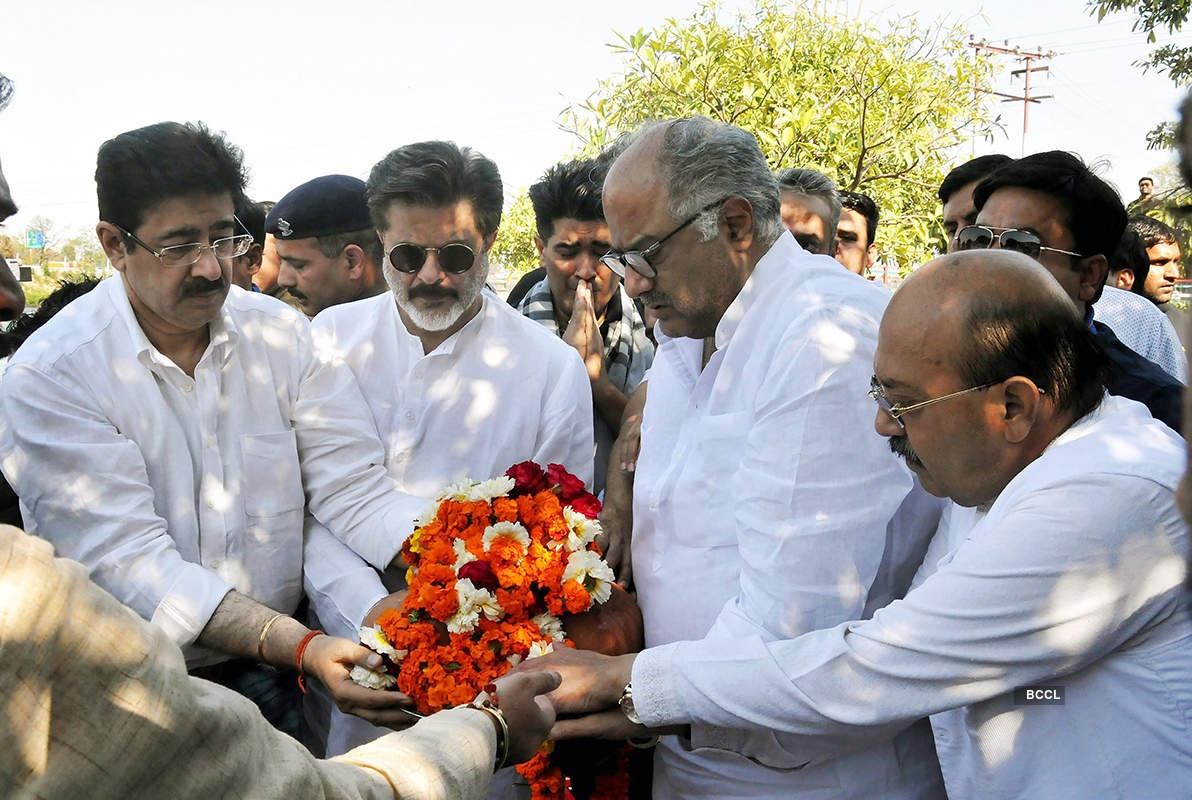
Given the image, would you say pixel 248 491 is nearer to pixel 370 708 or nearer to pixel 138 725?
pixel 370 708

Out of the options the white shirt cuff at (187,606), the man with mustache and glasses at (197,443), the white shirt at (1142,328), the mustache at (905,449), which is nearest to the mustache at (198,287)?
the man with mustache and glasses at (197,443)

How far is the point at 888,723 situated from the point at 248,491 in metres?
2.32

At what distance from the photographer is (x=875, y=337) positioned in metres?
2.86

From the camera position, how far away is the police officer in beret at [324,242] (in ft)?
18.5

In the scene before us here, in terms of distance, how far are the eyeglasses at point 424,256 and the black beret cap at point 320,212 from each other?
180 cm

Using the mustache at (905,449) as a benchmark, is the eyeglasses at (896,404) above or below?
above

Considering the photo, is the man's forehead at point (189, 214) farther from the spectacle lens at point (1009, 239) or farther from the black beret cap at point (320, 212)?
the spectacle lens at point (1009, 239)

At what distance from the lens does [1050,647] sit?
2.23 m

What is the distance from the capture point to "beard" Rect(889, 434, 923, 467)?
257cm

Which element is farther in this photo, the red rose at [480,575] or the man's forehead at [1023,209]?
the man's forehead at [1023,209]

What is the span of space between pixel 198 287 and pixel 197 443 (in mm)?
548

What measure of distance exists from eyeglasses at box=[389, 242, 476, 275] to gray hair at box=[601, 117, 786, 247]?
1173 mm

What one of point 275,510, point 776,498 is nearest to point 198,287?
point 275,510

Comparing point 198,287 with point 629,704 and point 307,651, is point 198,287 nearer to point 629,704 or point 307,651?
point 307,651
